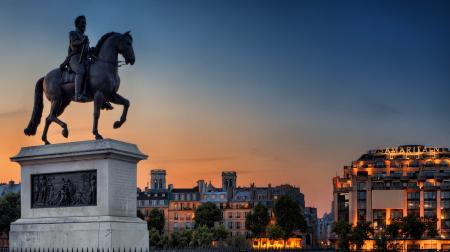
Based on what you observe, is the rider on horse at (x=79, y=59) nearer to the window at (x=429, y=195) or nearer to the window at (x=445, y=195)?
the window at (x=445, y=195)

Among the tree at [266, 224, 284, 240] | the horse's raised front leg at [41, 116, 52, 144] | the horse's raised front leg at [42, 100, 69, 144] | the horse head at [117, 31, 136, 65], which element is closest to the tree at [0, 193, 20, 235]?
the tree at [266, 224, 284, 240]

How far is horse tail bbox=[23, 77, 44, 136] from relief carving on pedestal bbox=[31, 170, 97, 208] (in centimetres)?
229

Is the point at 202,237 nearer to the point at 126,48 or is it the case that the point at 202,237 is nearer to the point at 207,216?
the point at 207,216

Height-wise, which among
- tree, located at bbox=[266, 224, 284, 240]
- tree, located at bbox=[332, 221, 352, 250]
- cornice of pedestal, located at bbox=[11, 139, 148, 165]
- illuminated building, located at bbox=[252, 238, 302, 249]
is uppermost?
cornice of pedestal, located at bbox=[11, 139, 148, 165]

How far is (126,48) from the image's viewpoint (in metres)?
25.0

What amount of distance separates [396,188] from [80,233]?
13741 centimetres

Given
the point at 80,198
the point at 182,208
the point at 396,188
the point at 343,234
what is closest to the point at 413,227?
the point at 343,234

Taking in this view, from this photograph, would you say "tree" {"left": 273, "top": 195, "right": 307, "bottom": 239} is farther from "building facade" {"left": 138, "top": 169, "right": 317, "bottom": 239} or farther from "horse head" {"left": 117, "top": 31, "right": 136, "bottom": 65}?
"horse head" {"left": 117, "top": 31, "right": 136, "bottom": 65}

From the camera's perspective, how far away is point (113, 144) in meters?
24.0

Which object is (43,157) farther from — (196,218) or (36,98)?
(196,218)

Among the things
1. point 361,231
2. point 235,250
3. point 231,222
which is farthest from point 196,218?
point 235,250

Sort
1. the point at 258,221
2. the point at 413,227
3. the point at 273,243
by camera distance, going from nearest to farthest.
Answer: the point at 413,227, the point at 273,243, the point at 258,221

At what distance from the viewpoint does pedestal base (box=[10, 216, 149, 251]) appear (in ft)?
76.0

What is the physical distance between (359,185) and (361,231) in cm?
5392
